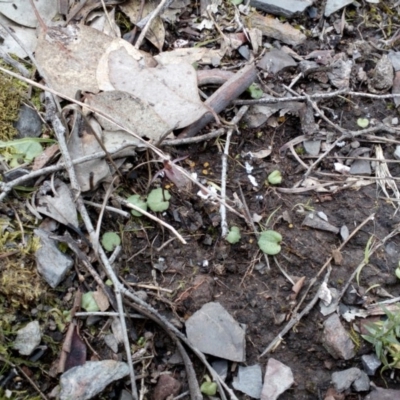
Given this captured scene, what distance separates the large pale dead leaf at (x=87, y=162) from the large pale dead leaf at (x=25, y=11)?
0.60 meters

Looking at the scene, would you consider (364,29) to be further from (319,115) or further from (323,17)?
(319,115)

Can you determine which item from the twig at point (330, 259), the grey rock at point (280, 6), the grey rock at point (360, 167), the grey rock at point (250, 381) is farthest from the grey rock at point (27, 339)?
the grey rock at point (280, 6)

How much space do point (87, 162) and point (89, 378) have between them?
2.56 feet

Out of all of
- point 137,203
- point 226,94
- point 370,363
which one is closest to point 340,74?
point 226,94

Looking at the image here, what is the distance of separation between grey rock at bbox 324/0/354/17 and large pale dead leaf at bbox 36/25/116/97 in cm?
107

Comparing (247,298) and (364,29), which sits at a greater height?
(364,29)

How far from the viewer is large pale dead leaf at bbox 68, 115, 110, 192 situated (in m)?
2.08

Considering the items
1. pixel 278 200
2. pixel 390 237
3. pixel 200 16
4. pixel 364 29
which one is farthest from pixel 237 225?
pixel 364 29

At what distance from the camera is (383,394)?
1864 millimetres

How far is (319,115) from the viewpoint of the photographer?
7.96ft

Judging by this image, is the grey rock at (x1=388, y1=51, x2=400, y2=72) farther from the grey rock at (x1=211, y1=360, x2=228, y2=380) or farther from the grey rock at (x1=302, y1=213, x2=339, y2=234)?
the grey rock at (x1=211, y1=360, x2=228, y2=380)

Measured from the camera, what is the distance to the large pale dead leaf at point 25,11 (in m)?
2.39

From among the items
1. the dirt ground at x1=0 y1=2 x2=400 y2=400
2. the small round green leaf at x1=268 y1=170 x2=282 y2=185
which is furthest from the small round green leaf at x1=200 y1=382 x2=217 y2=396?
the small round green leaf at x1=268 y1=170 x2=282 y2=185

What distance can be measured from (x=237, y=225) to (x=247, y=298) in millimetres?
284
